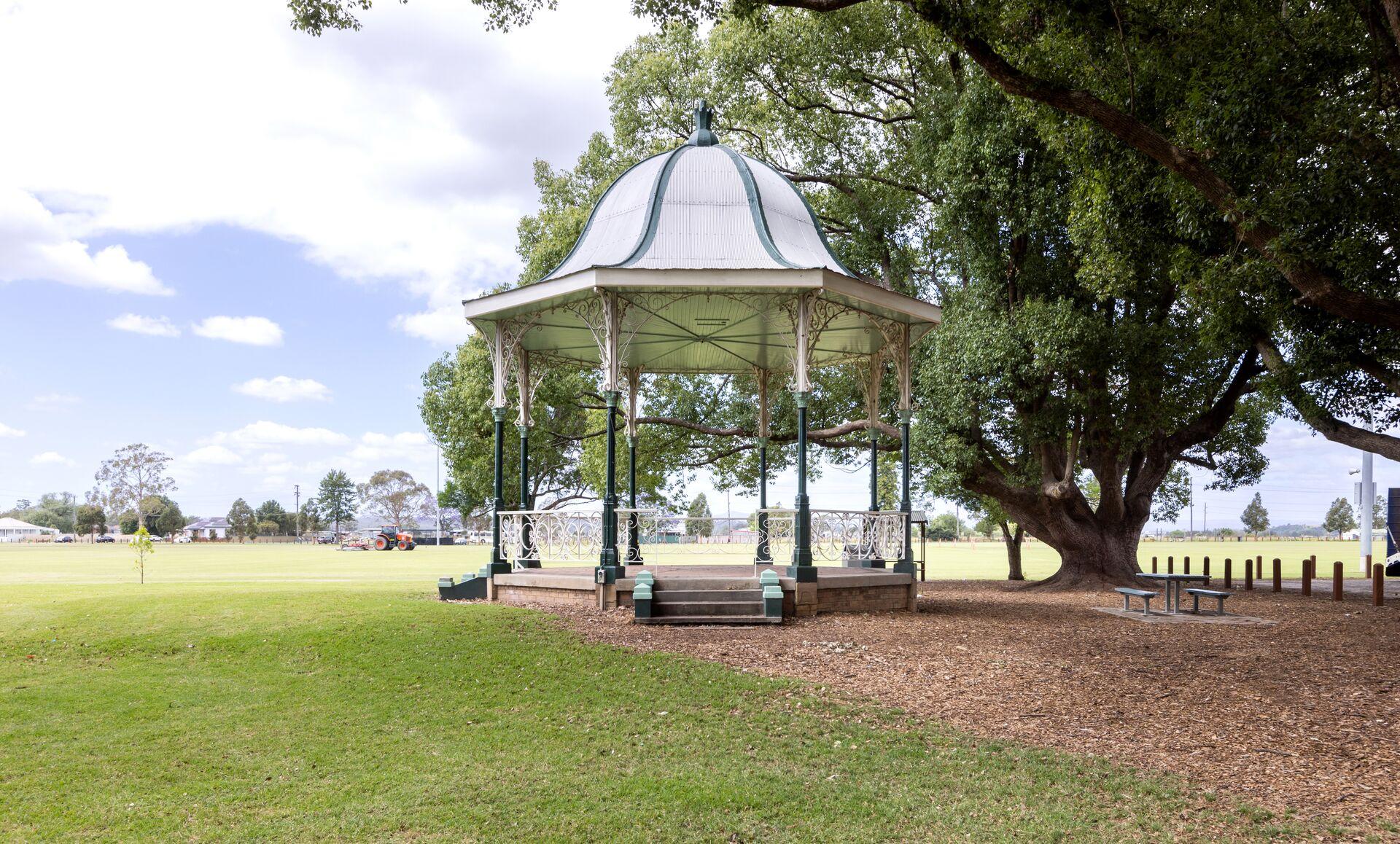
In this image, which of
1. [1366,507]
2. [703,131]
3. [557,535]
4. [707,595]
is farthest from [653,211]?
[1366,507]

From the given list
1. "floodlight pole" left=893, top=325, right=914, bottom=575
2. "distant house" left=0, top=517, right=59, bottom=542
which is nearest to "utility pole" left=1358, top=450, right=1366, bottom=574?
"floodlight pole" left=893, top=325, right=914, bottom=575

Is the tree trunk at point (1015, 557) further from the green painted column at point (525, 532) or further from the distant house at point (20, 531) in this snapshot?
the distant house at point (20, 531)

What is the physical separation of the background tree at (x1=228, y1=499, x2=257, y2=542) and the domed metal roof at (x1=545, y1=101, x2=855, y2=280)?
106 metres

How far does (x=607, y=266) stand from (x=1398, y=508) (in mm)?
29924

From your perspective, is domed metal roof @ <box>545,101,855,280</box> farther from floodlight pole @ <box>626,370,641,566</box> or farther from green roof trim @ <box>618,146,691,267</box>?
floodlight pole @ <box>626,370,641,566</box>

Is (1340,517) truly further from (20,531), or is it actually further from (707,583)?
(20,531)

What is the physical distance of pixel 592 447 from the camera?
2581 centimetres

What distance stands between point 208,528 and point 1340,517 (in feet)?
503

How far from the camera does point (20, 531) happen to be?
115 m

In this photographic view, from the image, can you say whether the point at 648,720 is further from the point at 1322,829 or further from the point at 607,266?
the point at 607,266

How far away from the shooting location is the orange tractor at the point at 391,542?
61438 mm

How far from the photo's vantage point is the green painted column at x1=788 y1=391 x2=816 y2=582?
13227 mm

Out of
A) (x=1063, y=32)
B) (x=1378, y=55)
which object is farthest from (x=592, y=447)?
(x=1378, y=55)

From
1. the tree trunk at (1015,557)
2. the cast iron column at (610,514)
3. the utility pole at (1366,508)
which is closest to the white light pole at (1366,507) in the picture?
the utility pole at (1366,508)
